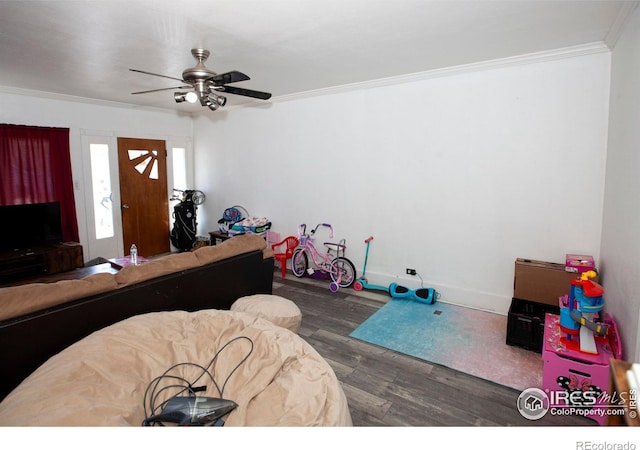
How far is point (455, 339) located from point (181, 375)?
8.04ft

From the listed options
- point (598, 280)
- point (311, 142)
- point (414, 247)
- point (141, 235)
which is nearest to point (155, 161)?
point (141, 235)

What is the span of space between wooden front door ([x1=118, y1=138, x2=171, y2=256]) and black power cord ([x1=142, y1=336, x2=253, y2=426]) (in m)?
4.95

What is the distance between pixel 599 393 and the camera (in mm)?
2172

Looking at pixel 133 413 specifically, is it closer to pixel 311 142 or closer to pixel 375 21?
pixel 375 21

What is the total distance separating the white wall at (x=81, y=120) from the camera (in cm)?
462

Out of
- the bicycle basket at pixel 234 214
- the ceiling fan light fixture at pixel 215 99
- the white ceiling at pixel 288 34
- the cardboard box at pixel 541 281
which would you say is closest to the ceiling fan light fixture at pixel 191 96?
the ceiling fan light fixture at pixel 215 99

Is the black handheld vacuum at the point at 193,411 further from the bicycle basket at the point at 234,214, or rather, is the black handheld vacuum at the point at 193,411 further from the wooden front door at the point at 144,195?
the wooden front door at the point at 144,195

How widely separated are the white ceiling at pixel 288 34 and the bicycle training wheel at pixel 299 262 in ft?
7.81

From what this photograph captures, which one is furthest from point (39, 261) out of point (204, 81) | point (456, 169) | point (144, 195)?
point (456, 169)

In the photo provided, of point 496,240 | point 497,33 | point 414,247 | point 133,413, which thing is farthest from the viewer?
point 414,247

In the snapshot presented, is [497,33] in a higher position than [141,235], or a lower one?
higher

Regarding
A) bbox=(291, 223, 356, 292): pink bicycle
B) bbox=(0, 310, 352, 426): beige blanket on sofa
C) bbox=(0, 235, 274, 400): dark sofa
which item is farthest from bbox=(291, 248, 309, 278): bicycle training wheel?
bbox=(0, 310, 352, 426): beige blanket on sofa
